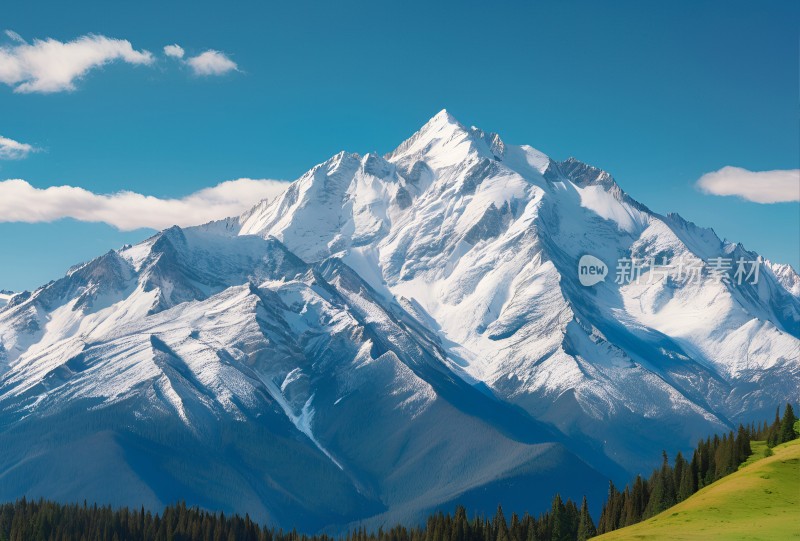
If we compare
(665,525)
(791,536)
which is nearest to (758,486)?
(665,525)

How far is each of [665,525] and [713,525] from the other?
10.0 metres

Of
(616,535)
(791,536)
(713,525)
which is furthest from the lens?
(616,535)

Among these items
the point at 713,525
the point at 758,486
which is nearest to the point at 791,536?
the point at 713,525

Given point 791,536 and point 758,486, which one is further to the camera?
point 758,486

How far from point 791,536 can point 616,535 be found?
1253 inches

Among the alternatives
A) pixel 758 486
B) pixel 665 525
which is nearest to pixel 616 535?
pixel 665 525

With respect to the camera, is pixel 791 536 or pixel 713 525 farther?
pixel 713 525

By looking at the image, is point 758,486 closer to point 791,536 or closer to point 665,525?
point 665,525

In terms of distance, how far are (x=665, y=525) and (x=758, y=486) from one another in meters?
18.7

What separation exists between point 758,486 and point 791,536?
31.6 metres

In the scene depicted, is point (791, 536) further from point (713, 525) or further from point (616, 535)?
point (616, 535)

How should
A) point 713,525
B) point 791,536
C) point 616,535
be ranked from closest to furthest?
point 791,536
point 713,525
point 616,535

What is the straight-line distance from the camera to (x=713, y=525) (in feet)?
597

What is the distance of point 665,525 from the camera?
190 metres
